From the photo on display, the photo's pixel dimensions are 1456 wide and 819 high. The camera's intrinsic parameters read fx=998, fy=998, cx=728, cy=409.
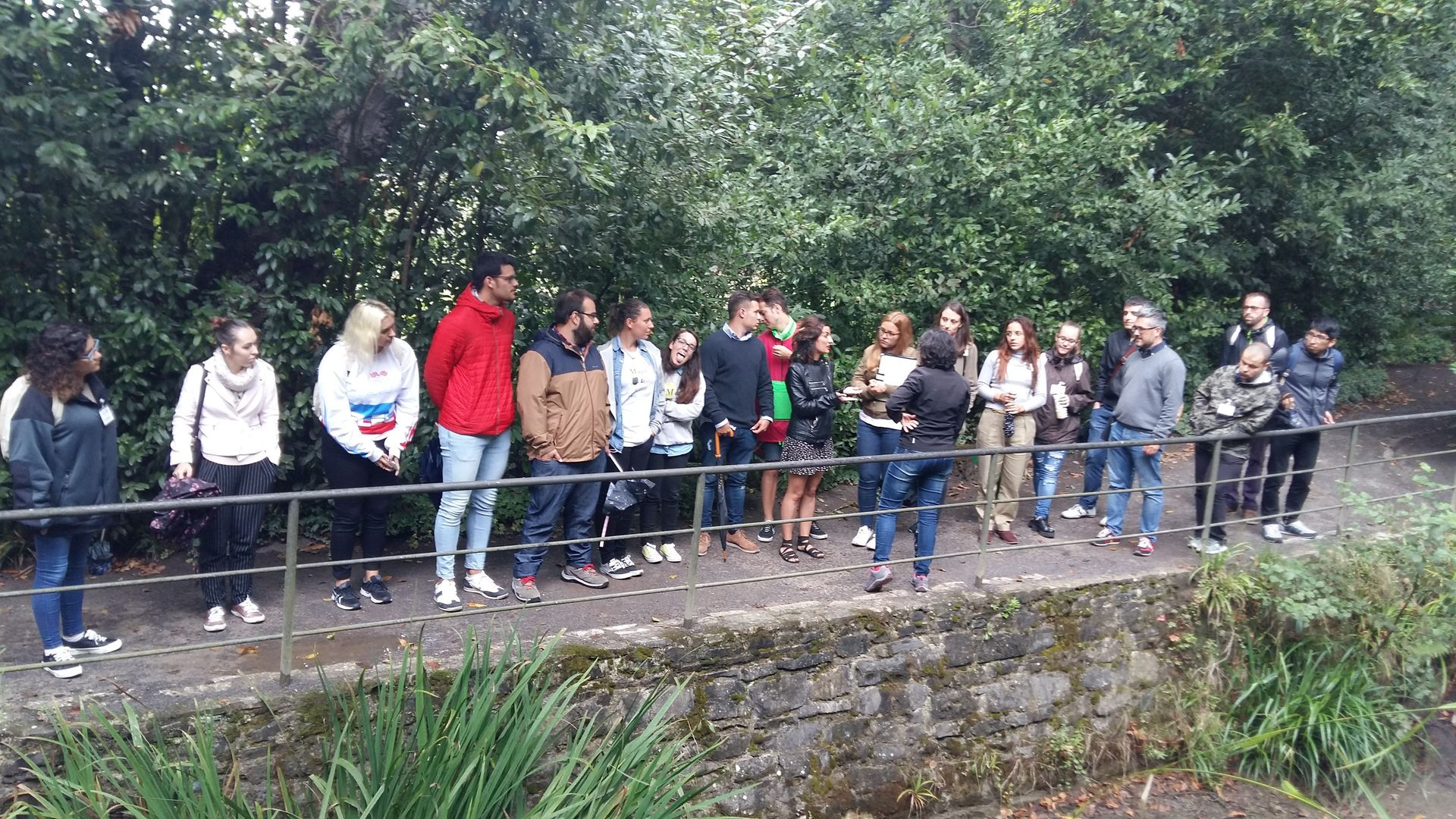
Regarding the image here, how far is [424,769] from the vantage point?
3.57 m

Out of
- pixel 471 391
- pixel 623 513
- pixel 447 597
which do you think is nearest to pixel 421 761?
pixel 447 597

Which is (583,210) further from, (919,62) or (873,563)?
(919,62)

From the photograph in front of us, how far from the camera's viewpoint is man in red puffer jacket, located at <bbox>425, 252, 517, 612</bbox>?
495 cm

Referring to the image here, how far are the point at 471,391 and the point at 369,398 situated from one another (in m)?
0.48

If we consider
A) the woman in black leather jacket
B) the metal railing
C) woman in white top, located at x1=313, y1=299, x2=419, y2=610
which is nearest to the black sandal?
the woman in black leather jacket

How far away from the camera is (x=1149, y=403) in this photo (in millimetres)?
6449

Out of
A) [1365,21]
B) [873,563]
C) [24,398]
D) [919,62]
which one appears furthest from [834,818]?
[1365,21]

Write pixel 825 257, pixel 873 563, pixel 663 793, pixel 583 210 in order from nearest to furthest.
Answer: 1. pixel 663 793
2. pixel 873 563
3. pixel 583 210
4. pixel 825 257

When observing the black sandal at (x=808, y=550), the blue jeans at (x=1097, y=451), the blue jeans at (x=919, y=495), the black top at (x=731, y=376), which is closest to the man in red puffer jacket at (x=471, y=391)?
the black top at (x=731, y=376)

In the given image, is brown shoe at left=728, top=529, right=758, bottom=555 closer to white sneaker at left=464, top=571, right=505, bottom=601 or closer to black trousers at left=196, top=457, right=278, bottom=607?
white sneaker at left=464, top=571, right=505, bottom=601

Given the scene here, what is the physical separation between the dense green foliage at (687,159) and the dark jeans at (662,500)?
3.52 ft

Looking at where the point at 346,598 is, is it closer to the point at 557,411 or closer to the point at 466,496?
the point at 466,496

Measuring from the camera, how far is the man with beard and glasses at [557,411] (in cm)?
→ 508

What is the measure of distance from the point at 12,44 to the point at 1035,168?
6531 millimetres
